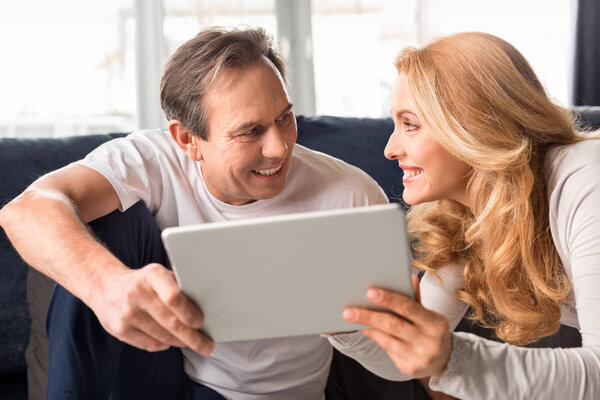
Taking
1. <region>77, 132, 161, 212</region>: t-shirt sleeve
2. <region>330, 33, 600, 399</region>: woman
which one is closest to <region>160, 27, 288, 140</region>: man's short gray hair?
<region>77, 132, 161, 212</region>: t-shirt sleeve

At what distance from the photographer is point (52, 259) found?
1.21m

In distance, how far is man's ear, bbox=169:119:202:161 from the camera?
1564mm

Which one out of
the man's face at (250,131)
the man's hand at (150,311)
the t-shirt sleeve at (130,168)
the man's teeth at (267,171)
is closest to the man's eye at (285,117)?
the man's face at (250,131)

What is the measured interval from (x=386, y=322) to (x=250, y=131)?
0.69 metres

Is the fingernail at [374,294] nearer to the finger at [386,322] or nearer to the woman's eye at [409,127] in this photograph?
the finger at [386,322]

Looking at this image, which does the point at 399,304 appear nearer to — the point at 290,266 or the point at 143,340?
the point at 290,266

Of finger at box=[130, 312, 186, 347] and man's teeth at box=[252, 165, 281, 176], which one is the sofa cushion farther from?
finger at box=[130, 312, 186, 347]

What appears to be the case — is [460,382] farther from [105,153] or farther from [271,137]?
[105,153]

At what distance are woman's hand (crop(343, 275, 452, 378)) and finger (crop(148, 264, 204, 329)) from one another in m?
0.22

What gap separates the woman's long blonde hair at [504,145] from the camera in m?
1.30

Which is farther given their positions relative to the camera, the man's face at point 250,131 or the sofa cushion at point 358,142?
the sofa cushion at point 358,142

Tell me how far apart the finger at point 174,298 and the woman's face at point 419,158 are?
62 centimetres

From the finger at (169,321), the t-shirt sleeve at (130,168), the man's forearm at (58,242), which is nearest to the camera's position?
the finger at (169,321)

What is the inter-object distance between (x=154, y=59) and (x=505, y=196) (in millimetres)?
2094
